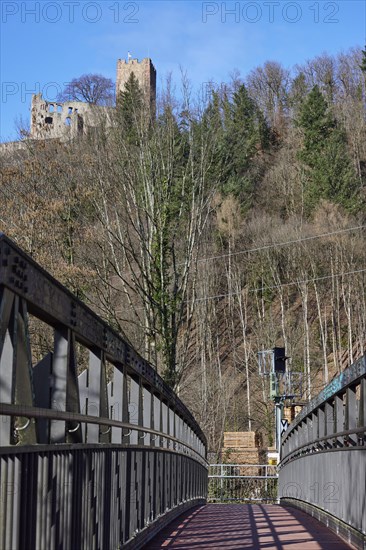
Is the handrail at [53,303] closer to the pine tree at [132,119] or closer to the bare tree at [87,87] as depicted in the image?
the pine tree at [132,119]

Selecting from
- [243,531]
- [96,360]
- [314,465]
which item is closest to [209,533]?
[243,531]

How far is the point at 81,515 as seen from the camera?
5223 mm

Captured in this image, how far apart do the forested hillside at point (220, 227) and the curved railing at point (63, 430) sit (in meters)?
13.8

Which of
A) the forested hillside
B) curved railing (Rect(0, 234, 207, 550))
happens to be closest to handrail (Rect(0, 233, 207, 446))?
curved railing (Rect(0, 234, 207, 550))

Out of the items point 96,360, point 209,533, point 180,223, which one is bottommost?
point 209,533

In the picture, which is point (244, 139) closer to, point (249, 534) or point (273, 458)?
point (273, 458)

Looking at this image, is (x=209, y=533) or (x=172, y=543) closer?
(x=172, y=543)

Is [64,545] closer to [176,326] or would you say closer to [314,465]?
[314,465]

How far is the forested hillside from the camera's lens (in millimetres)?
26734

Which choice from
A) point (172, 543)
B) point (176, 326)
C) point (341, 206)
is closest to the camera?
point (172, 543)

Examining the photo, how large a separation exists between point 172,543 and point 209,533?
0.97 metres

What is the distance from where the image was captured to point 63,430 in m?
4.71

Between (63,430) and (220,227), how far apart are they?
5764 cm

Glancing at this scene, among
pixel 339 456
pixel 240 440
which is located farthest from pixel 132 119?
pixel 339 456
